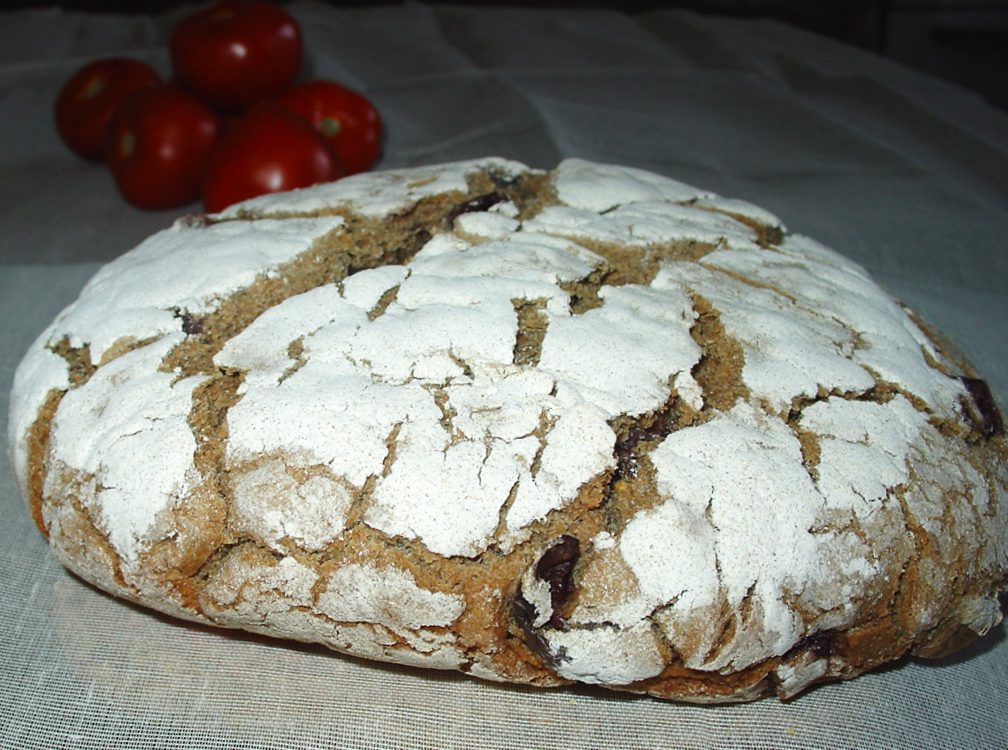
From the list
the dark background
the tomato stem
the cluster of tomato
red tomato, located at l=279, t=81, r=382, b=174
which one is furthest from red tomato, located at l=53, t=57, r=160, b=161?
the dark background

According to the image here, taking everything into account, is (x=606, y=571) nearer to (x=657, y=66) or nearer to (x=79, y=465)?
(x=79, y=465)

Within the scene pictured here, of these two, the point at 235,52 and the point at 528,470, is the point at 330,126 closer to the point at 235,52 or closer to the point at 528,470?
the point at 235,52

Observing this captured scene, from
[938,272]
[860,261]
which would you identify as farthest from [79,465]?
[938,272]

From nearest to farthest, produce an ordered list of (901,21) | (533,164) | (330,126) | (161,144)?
(161,144) < (330,126) < (533,164) < (901,21)

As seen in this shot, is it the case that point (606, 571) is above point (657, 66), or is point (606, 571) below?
above

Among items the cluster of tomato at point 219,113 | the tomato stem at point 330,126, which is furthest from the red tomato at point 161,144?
the tomato stem at point 330,126

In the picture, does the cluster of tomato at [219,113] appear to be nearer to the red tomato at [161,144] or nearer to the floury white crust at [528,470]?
the red tomato at [161,144]

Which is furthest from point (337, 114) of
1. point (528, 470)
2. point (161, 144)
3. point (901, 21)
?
point (901, 21)

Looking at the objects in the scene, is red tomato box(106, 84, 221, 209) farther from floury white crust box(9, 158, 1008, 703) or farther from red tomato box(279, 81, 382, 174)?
floury white crust box(9, 158, 1008, 703)
